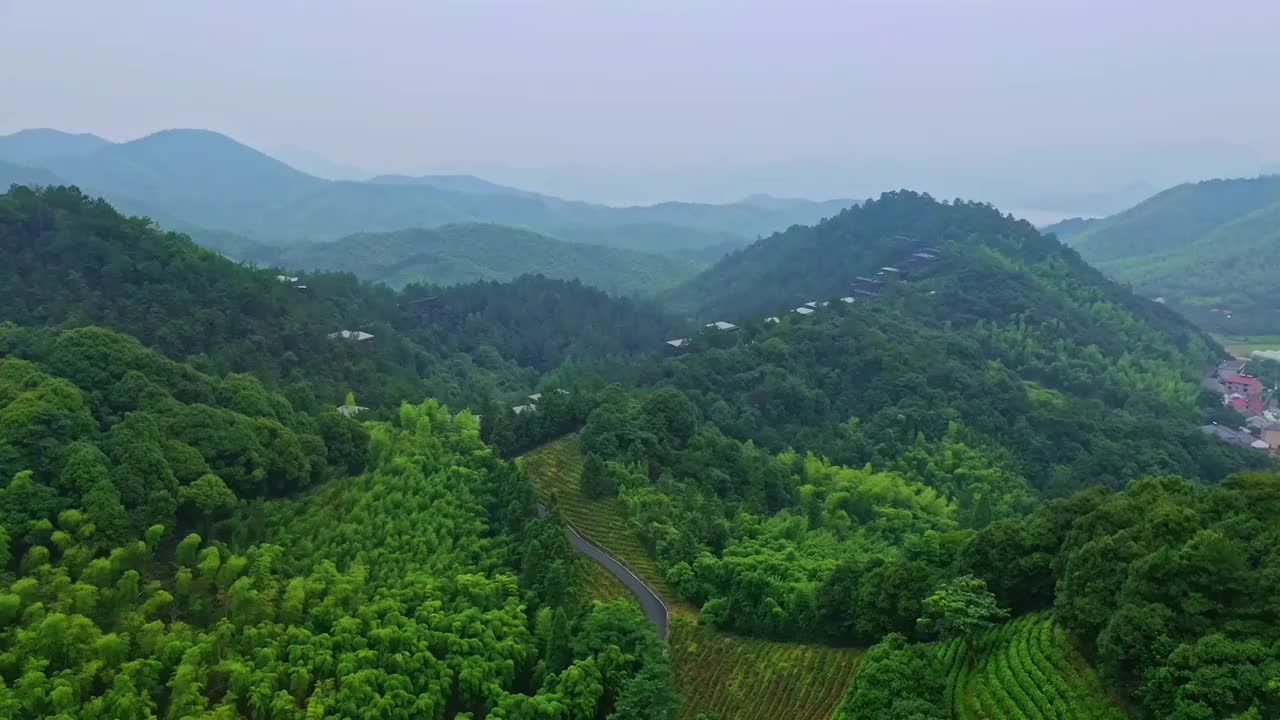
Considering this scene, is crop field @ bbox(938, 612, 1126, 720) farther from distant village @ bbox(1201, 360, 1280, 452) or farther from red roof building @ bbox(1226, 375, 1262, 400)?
red roof building @ bbox(1226, 375, 1262, 400)

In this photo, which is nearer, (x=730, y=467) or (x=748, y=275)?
(x=730, y=467)

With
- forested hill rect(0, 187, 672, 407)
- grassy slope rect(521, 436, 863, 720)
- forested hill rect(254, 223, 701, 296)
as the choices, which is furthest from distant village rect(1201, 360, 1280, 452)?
forested hill rect(254, 223, 701, 296)

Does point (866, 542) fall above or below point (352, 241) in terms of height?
below

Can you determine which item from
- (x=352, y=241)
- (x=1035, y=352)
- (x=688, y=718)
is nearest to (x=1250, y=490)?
(x=688, y=718)

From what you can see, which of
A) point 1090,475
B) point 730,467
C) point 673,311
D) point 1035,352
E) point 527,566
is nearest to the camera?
point 527,566

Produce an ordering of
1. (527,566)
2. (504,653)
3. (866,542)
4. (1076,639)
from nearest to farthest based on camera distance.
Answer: (1076,639)
(504,653)
(527,566)
(866,542)

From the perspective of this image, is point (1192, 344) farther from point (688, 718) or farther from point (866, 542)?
point (688, 718)

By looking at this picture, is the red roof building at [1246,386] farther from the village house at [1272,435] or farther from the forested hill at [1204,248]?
the forested hill at [1204,248]

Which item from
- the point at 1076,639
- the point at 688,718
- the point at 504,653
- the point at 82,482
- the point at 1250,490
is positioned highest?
the point at 1250,490
